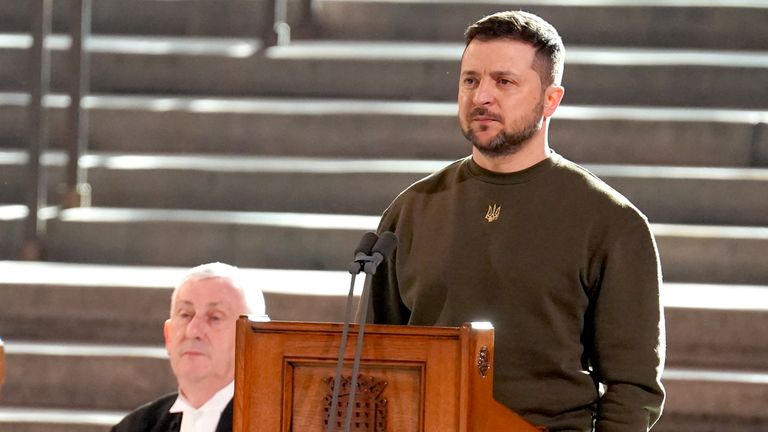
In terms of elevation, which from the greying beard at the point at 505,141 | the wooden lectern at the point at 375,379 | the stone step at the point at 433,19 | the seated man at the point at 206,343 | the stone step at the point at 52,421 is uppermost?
the stone step at the point at 433,19

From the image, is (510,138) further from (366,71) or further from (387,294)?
(366,71)

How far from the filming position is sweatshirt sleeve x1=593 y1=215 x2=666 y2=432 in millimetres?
2471

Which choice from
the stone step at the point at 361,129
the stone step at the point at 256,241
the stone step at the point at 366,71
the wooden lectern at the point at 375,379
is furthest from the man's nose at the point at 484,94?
the stone step at the point at 366,71

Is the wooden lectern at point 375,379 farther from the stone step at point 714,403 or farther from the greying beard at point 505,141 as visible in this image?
the stone step at point 714,403

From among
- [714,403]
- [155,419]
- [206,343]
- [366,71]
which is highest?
[366,71]

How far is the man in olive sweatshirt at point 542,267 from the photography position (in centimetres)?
248

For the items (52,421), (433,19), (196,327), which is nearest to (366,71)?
(433,19)

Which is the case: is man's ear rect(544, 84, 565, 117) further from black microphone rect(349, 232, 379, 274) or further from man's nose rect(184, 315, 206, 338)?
man's nose rect(184, 315, 206, 338)

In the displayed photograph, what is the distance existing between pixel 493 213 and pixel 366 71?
3.46 metres

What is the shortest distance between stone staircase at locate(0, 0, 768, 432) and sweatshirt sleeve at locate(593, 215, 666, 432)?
81.3 inches

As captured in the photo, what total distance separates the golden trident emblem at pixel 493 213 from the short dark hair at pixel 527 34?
0.23 metres

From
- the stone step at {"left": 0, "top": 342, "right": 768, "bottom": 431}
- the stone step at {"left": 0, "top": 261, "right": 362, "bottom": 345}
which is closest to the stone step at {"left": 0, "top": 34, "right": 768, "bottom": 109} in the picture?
the stone step at {"left": 0, "top": 261, "right": 362, "bottom": 345}

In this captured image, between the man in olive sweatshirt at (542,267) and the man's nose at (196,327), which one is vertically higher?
the man in olive sweatshirt at (542,267)

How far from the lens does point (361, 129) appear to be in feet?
18.8
